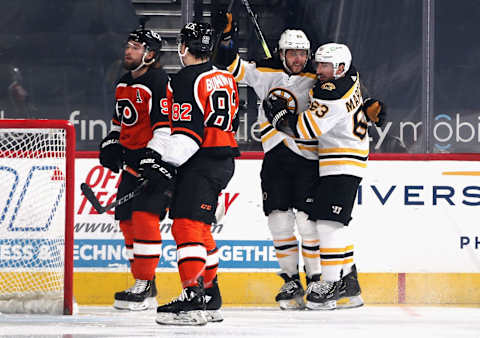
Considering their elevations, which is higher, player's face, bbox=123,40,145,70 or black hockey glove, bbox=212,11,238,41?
black hockey glove, bbox=212,11,238,41

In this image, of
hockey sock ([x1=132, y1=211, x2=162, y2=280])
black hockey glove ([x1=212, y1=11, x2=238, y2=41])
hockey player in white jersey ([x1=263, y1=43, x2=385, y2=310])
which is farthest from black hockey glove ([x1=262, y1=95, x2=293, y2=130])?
hockey sock ([x1=132, y1=211, x2=162, y2=280])

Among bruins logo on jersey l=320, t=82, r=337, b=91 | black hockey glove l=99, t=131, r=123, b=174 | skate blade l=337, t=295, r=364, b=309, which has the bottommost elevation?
skate blade l=337, t=295, r=364, b=309

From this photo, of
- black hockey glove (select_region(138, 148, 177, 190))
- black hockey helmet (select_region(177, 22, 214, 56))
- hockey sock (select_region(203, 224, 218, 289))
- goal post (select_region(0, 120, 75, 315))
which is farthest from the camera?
goal post (select_region(0, 120, 75, 315))

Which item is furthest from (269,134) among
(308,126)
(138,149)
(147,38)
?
(147,38)

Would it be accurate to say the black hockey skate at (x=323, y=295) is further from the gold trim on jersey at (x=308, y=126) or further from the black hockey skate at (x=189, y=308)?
the black hockey skate at (x=189, y=308)

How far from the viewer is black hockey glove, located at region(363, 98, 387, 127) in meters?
5.48

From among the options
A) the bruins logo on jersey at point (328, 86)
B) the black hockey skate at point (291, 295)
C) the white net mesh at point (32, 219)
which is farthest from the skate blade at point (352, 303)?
the white net mesh at point (32, 219)

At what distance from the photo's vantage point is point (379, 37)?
614 centimetres

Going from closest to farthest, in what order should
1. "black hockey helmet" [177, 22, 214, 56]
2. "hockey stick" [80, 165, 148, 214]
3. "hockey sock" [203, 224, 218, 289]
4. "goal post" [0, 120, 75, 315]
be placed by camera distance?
"black hockey helmet" [177, 22, 214, 56]
"hockey sock" [203, 224, 218, 289]
"goal post" [0, 120, 75, 315]
"hockey stick" [80, 165, 148, 214]

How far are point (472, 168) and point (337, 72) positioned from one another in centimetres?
111

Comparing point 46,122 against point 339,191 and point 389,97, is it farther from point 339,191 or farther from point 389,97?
point 389,97

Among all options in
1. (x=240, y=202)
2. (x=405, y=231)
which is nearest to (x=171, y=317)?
(x=240, y=202)

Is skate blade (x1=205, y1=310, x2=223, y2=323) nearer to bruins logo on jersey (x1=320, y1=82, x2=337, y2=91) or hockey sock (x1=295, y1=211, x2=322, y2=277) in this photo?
hockey sock (x1=295, y1=211, x2=322, y2=277)

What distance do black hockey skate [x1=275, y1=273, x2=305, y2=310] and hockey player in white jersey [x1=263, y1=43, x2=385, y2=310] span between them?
3.1 inches
